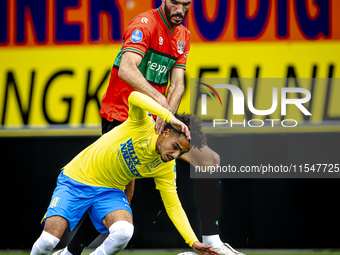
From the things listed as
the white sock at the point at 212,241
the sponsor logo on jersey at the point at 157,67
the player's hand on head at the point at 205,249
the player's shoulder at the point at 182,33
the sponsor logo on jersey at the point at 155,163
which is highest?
the player's shoulder at the point at 182,33

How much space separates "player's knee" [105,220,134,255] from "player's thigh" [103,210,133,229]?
0.04m

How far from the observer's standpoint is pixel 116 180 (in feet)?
9.78

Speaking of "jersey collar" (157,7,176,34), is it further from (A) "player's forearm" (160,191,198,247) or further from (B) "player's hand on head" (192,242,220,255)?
(B) "player's hand on head" (192,242,220,255)

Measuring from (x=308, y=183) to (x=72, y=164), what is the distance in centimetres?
199

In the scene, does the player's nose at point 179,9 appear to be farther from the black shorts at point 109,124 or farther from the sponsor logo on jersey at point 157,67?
the black shorts at point 109,124

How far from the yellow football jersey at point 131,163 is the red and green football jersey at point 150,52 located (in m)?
0.33

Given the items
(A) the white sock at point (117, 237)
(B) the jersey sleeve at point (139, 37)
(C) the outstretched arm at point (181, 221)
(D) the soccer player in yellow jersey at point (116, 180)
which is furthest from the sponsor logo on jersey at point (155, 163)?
(B) the jersey sleeve at point (139, 37)

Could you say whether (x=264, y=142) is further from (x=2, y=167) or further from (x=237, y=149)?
(x=2, y=167)

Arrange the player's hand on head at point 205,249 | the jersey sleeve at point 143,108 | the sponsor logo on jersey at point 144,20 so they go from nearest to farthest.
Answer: the jersey sleeve at point 143,108 < the player's hand on head at point 205,249 < the sponsor logo on jersey at point 144,20

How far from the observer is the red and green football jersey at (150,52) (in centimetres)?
306

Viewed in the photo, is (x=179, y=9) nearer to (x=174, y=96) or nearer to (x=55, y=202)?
(x=174, y=96)

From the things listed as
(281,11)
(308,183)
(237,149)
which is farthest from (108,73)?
(308,183)

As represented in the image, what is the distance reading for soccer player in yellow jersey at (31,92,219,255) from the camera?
9.07 feet

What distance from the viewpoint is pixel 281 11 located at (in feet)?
12.7
